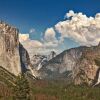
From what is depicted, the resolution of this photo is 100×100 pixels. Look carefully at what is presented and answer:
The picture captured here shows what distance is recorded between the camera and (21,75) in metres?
156

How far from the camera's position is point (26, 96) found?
147 metres

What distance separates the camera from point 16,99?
150 m

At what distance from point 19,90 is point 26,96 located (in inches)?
143

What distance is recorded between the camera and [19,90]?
486ft

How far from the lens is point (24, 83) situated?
491ft

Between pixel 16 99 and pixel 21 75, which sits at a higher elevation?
pixel 21 75

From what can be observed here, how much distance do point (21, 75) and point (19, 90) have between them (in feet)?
30.7

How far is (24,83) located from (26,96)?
5.36 meters

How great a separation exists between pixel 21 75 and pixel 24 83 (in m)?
7.11

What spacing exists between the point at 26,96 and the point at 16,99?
16.6ft
